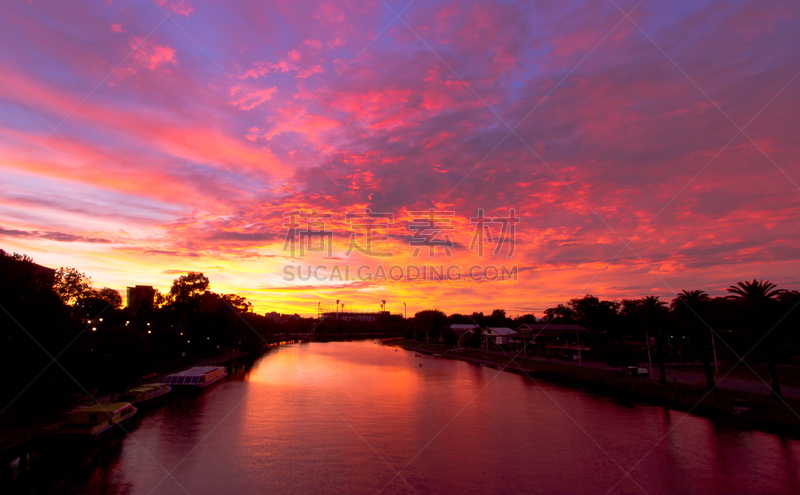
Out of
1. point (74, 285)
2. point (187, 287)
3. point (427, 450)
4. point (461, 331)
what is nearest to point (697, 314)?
point (427, 450)

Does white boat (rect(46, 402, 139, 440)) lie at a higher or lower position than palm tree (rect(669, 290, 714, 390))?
lower

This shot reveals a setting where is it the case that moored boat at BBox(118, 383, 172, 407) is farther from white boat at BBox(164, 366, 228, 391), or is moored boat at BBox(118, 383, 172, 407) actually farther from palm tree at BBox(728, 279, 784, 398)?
palm tree at BBox(728, 279, 784, 398)

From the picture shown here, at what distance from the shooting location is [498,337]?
384 feet

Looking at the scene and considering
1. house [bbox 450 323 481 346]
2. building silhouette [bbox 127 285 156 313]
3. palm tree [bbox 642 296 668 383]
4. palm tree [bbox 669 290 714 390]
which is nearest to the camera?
palm tree [bbox 669 290 714 390]

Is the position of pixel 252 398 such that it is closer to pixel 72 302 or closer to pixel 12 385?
pixel 12 385

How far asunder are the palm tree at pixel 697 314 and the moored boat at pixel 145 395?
56.2 m

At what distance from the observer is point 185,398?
48.1m

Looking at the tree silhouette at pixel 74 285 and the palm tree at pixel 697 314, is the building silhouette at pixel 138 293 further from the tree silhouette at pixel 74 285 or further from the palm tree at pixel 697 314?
the palm tree at pixel 697 314

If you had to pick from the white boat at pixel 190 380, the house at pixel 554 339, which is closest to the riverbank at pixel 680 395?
the house at pixel 554 339

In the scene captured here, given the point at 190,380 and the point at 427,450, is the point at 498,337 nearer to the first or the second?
the point at 190,380

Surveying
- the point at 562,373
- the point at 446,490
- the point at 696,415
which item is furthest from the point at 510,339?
the point at 446,490

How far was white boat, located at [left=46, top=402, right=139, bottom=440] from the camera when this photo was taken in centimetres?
2678

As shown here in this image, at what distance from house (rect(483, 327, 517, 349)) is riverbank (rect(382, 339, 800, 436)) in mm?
38100

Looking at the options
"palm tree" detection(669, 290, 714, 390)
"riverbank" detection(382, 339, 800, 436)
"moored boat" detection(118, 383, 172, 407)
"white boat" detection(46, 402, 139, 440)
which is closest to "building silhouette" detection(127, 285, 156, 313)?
"moored boat" detection(118, 383, 172, 407)
